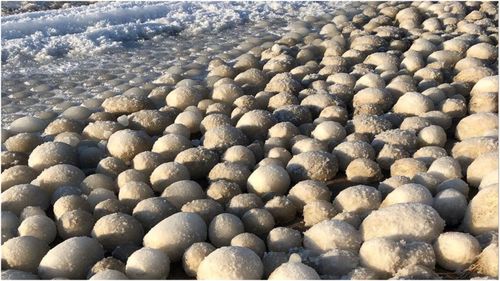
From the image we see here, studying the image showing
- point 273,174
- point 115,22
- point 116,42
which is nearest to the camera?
point 273,174

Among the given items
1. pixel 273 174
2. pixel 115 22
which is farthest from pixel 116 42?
pixel 273 174

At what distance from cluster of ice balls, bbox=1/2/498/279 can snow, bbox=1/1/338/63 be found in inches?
24.0

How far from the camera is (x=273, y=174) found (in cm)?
147

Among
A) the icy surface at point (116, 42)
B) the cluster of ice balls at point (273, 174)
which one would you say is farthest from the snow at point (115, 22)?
the cluster of ice balls at point (273, 174)

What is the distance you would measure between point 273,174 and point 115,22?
187cm

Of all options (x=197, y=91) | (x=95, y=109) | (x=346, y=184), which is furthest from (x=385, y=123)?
(x=95, y=109)

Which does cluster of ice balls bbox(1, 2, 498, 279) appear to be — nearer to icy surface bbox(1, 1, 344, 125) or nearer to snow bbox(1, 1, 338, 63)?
icy surface bbox(1, 1, 344, 125)

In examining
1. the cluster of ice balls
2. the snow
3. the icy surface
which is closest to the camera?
the cluster of ice balls

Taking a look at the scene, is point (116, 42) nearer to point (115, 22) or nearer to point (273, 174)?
point (115, 22)

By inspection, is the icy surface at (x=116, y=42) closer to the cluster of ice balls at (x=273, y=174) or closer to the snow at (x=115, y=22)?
the snow at (x=115, y=22)

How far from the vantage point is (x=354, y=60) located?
237 cm

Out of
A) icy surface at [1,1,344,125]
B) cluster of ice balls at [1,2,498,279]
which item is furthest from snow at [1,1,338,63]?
cluster of ice balls at [1,2,498,279]

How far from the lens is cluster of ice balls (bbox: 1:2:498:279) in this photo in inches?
46.6

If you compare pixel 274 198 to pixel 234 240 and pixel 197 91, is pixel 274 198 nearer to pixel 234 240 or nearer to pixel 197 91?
pixel 234 240
